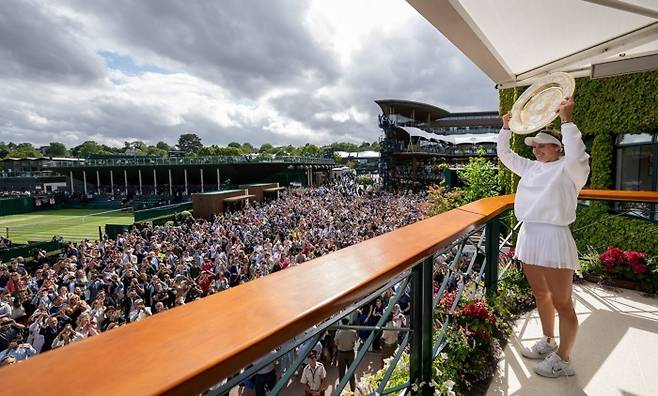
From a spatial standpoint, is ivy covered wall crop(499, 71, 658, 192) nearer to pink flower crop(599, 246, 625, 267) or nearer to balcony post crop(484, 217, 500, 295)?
pink flower crop(599, 246, 625, 267)

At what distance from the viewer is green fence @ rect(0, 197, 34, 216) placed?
38612 millimetres

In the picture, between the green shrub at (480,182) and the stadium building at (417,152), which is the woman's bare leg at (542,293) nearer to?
the green shrub at (480,182)

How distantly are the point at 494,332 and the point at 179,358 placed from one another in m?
2.93

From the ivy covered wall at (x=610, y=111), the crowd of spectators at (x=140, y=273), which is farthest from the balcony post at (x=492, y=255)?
the ivy covered wall at (x=610, y=111)

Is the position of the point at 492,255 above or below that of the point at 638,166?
below

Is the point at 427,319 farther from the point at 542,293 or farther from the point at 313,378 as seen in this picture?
the point at 313,378

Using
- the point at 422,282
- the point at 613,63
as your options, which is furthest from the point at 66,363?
the point at 613,63

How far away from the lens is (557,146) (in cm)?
234

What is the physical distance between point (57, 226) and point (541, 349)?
35.5 metres

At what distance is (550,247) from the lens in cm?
228

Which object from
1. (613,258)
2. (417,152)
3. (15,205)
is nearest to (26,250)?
(613,258)

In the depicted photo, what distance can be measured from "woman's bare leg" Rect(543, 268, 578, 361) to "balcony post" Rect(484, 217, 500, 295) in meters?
0.91

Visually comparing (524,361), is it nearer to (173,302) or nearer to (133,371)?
(133,371)

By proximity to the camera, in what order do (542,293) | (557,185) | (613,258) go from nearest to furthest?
(557,185) < (542,293) < (613,258)
